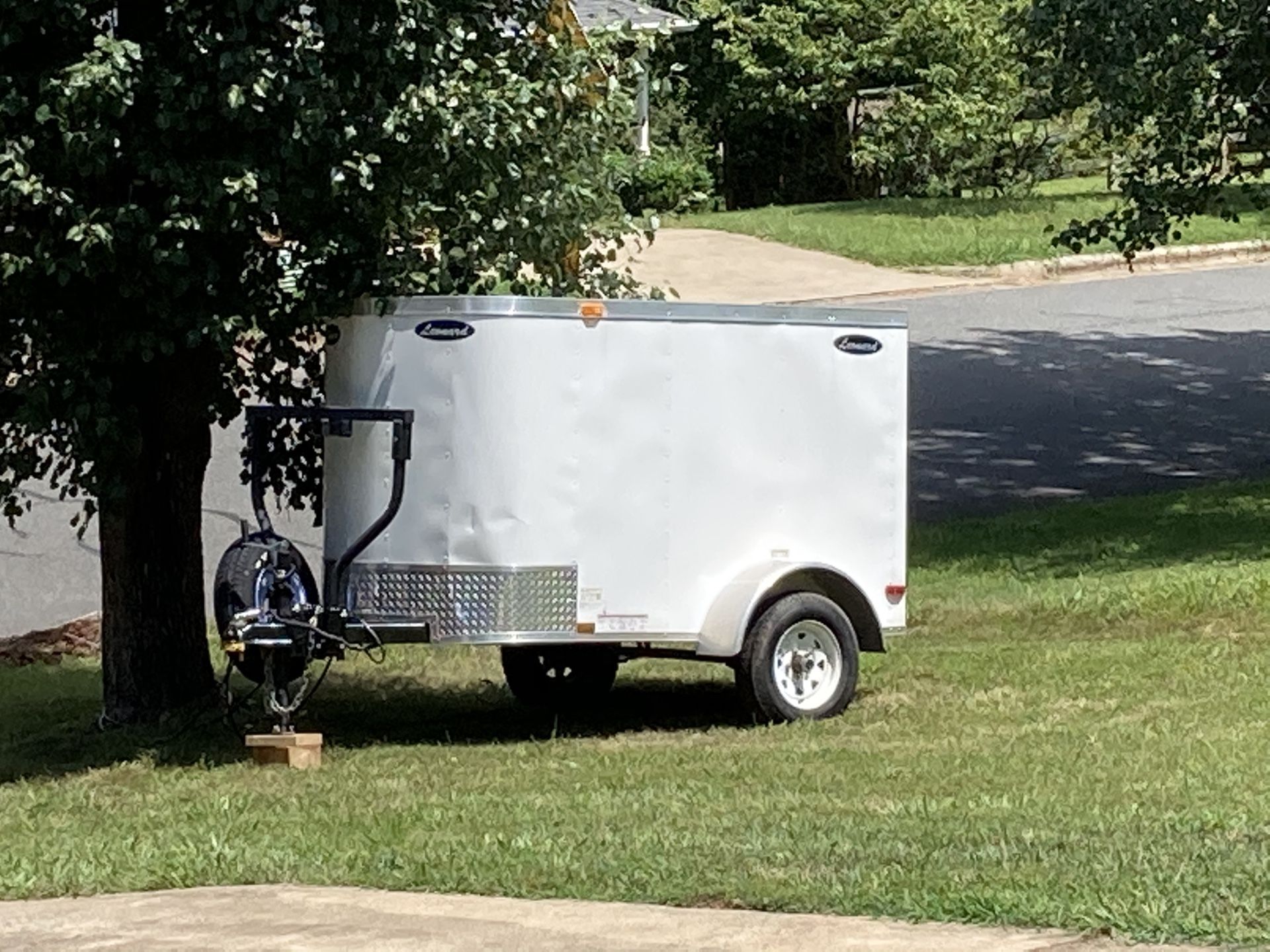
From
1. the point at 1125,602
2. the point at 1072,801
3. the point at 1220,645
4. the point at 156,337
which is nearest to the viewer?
the point at 1072,801

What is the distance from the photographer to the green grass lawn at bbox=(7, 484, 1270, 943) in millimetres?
7188

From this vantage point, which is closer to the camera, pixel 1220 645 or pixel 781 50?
pixel 1220 645

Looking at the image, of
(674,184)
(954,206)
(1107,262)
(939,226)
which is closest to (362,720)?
(1107,262)

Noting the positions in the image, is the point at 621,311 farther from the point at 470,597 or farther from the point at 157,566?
the point at 157,566

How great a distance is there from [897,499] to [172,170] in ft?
12.5

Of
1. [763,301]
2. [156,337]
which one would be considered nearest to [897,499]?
[156,337]

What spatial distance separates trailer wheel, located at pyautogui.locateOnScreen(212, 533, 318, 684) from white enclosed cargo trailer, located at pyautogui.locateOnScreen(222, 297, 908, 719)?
16 millimetres

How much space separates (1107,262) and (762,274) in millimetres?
4873

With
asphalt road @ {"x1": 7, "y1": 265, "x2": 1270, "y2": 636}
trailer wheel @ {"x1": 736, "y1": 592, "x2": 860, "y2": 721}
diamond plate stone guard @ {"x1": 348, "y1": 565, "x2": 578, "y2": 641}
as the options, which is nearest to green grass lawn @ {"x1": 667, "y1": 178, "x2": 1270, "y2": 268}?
asphalt road @ {"x1": 7, "y1": 265, "x2": 1270, "y2": 636}

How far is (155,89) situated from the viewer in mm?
10086

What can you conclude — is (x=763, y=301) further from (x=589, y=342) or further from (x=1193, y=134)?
(x=589, y=342)

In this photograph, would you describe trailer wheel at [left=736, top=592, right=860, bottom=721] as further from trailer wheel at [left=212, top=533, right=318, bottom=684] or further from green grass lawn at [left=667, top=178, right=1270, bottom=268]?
green grass lawn at [left=667, top=178, right=1270, bottom=268]

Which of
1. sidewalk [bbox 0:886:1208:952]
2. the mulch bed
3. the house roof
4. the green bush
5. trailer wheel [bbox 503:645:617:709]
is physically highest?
the house roof

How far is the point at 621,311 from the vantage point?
10.9m
